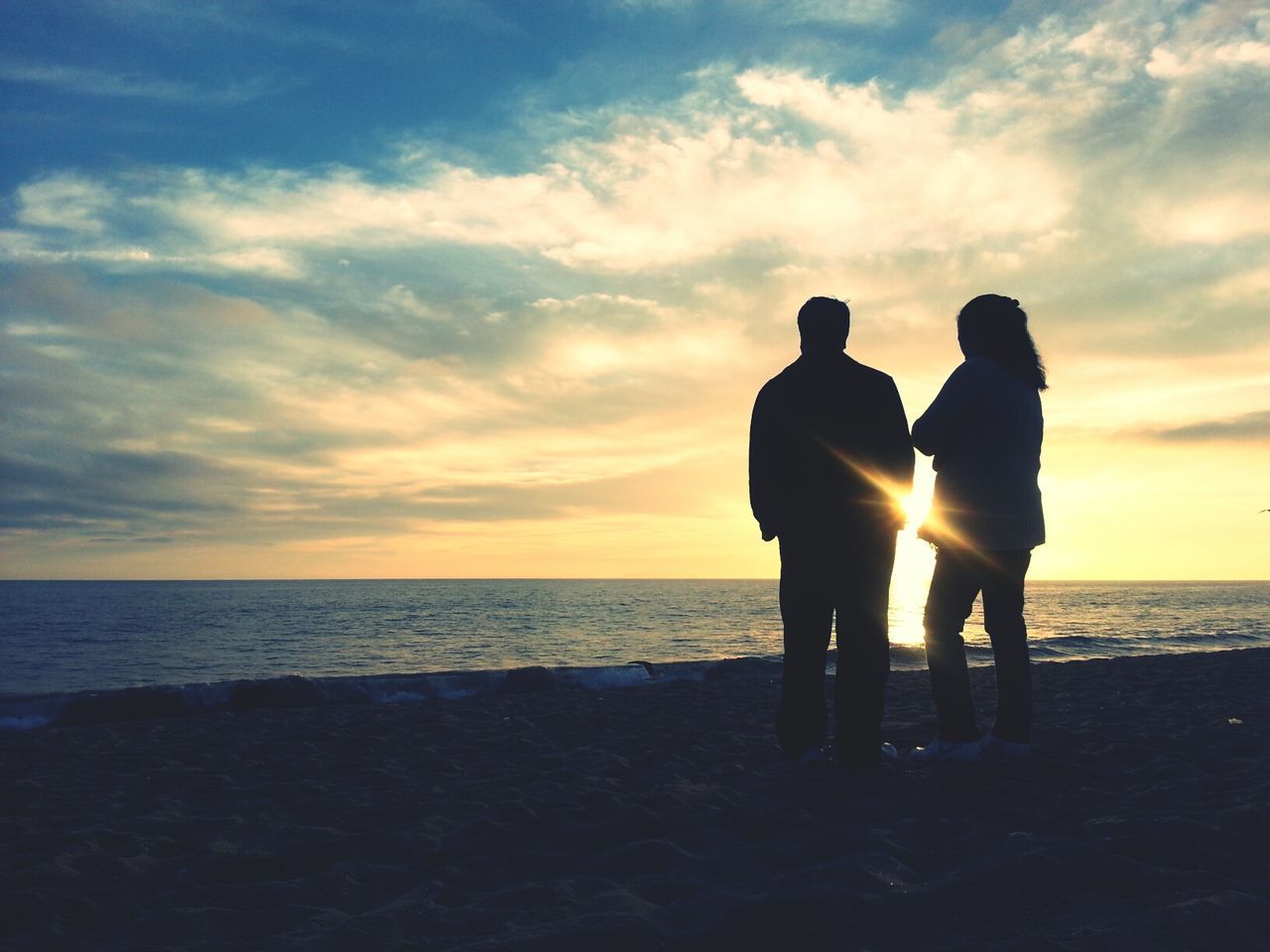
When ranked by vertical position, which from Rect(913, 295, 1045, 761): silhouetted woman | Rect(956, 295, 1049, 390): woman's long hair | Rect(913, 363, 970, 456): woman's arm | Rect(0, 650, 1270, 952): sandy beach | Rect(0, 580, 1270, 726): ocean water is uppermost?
Rect(956, 295, 1049, 390): woman's long hair

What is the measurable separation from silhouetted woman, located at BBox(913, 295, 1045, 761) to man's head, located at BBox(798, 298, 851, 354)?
1.86 ft

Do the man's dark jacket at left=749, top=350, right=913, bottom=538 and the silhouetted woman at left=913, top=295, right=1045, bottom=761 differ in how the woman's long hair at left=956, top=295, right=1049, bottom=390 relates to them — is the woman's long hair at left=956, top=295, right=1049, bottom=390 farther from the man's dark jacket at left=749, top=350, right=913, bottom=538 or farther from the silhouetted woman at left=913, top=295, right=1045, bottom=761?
the man's dark jacket at left=749, top=350, right=913, bottom=538

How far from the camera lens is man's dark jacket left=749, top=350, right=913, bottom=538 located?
12.4 feet

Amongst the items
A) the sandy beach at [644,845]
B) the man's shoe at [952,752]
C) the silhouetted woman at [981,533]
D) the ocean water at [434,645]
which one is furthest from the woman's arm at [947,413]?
the ocean water at [434,645]

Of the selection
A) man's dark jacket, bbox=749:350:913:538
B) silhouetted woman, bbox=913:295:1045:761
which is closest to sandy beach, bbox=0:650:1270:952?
silhouetted woman, bbox=913:295:1045:761

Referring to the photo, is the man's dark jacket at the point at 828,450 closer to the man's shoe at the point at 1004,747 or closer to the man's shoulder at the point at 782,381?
the man's shoulder at the point at 782,381

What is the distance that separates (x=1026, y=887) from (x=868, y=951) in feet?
2.12

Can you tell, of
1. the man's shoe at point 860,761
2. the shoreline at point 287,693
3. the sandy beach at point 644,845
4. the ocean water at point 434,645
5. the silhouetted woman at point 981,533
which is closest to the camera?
the sandy beach at point 644,845

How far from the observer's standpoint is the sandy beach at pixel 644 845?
2.06 m

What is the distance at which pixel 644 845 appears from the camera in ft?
9.13

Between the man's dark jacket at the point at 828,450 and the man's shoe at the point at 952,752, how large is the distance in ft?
3.63

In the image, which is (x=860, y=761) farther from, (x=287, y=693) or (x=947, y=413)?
(x=287, y=693)

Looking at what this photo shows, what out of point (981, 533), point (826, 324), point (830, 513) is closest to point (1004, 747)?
point (981, 533)

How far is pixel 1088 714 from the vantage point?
18.1 feet
